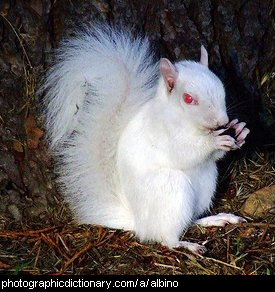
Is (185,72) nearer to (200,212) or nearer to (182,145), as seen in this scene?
(182,145)

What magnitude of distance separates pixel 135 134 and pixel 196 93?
0.36 metres

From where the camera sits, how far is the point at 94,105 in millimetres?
3441

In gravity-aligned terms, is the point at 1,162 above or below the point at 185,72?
below

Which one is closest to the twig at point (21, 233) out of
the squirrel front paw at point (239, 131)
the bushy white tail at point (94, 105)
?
the bushy white tail at point (94, 105)

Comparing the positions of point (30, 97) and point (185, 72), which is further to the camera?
point (30, 97)

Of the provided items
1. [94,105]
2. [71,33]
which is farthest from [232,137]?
[71,33]

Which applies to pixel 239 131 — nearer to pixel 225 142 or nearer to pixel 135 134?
pixel 225 142

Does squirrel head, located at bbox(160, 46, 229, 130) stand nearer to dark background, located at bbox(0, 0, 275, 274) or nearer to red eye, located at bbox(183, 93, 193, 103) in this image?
red eye, located at bbox(183, 93, 193, 103)

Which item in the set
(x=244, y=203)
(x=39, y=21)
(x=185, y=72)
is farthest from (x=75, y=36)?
(x=244, y=203)

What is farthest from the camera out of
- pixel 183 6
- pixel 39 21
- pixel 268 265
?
pixel 183 6

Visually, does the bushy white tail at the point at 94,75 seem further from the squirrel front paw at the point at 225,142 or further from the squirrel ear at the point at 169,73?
the squirrel front paw at the point at 225,142

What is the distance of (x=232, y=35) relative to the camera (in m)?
3.84

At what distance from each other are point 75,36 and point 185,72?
55cm

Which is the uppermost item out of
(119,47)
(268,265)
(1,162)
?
(119,47)
